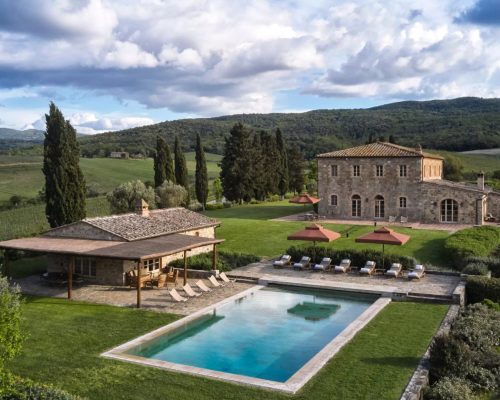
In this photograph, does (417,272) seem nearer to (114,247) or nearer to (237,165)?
(114,247)

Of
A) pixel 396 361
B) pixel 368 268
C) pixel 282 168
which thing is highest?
pixel 282 168

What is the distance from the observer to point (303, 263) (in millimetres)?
27297

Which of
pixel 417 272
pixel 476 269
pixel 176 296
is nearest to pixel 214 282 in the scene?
pixel 176 296

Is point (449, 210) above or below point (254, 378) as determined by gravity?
above

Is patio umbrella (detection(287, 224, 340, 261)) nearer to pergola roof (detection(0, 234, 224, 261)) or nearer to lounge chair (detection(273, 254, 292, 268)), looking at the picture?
lounge chair (detection(273, 254, 292, 268))

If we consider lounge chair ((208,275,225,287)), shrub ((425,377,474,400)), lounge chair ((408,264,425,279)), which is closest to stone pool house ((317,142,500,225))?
lounge chair ((408,264,425,279))

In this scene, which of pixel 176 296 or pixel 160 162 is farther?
pixel 160 162

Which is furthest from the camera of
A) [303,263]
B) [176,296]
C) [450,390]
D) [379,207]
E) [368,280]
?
[379,207]

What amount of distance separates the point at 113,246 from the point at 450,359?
15.1 metres

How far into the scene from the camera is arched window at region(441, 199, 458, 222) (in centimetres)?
4050

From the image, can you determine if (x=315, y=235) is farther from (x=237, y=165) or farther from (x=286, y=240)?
(x=237, y=165)

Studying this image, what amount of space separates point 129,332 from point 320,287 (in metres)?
9.81

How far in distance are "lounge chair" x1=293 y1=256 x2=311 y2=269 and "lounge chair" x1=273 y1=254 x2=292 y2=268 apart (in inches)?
25.5

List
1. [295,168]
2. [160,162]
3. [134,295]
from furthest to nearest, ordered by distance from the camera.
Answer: [295,168] < [160,162] < [134,295]
